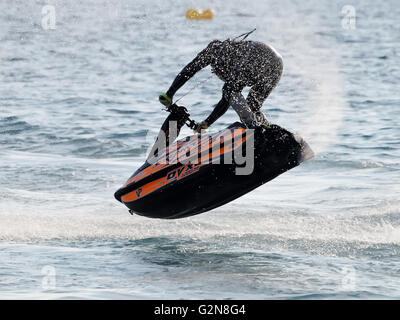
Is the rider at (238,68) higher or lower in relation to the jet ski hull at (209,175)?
higher

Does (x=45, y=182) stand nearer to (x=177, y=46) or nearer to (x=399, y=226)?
(x=399, y=226)

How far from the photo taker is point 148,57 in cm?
2831

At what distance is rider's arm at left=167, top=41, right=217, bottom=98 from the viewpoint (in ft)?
26.0

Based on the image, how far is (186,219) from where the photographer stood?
379 inches

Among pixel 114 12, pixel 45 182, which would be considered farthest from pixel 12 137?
pixel 114 12

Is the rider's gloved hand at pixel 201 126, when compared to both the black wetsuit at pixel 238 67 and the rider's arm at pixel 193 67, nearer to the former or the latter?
the black wetsuit at pixel 238 67

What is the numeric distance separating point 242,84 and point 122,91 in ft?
44.7

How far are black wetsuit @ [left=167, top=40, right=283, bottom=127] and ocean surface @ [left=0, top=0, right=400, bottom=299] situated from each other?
1.54 m

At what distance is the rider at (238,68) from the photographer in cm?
793
